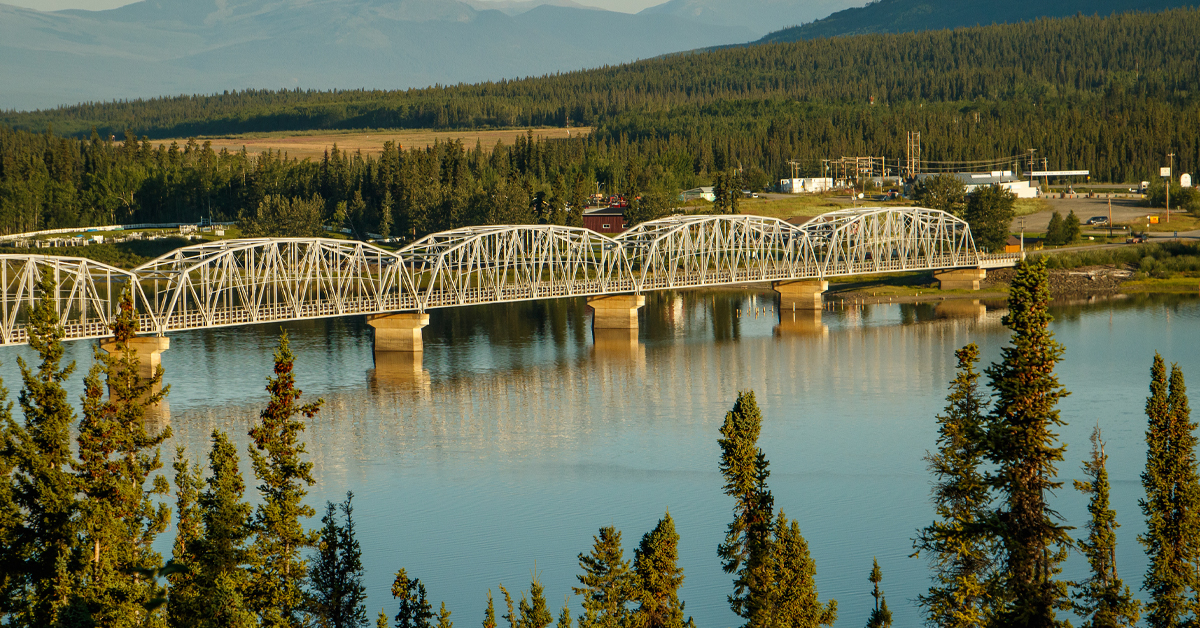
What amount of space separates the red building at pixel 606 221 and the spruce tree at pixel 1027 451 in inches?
5312

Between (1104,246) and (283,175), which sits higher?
(283,175)

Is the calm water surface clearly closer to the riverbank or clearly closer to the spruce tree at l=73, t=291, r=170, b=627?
the riverbank

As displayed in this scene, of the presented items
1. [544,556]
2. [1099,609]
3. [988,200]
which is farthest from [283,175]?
[1099,609]

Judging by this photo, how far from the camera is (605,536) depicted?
29312 mm

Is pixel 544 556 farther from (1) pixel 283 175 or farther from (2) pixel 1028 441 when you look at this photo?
(1) pixel 283 175

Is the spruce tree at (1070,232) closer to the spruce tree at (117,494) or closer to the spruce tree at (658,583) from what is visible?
the spruce tree at (658,583)

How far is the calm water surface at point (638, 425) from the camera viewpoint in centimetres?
4462

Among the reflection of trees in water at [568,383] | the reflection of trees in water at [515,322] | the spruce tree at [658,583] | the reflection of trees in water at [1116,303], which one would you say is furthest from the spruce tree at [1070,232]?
the spruce tree at [658,583]

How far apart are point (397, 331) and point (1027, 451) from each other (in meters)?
72.9

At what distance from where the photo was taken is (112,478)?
1217 inches

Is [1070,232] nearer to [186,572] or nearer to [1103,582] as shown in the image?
[1103,582]

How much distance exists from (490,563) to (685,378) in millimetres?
40565

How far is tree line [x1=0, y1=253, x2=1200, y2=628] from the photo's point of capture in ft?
84.3

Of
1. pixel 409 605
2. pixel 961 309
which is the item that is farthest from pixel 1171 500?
pixel 961 309
